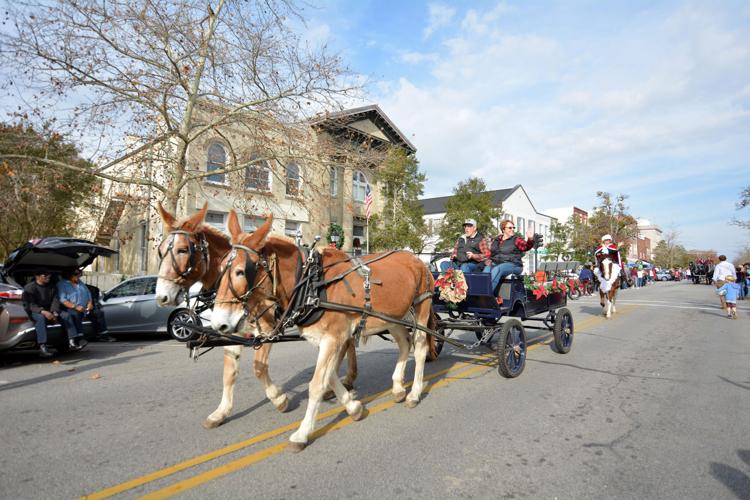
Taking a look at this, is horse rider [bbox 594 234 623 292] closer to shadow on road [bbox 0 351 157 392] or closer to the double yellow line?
the double yellow line

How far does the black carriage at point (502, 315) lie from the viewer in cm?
641

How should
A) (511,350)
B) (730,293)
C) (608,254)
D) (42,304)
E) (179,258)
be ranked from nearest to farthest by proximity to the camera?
(179,258), (511,350), (42,304), (608,254), (730,293)

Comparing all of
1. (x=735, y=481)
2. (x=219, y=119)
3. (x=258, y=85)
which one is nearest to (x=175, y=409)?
(x=735, y=481)

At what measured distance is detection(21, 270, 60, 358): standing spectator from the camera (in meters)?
7.84

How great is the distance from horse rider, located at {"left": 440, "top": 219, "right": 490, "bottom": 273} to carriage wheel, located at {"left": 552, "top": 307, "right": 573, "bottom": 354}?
1755 millimetres

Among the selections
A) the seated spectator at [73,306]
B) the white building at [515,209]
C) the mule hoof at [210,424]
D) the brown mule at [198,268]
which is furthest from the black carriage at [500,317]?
the white building at [515,209]

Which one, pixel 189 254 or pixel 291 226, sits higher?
pixel 291 226

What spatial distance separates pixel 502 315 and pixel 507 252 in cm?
112

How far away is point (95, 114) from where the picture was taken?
500 inches

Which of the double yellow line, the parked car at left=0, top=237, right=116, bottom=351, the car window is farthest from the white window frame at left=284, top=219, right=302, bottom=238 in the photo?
the double yellow line

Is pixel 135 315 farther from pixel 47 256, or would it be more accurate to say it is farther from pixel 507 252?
pixel 507 252

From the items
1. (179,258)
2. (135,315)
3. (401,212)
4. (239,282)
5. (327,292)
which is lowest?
(135,315)

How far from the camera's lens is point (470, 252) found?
24.9 feet

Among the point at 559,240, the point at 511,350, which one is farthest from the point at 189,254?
the point at 559,240
